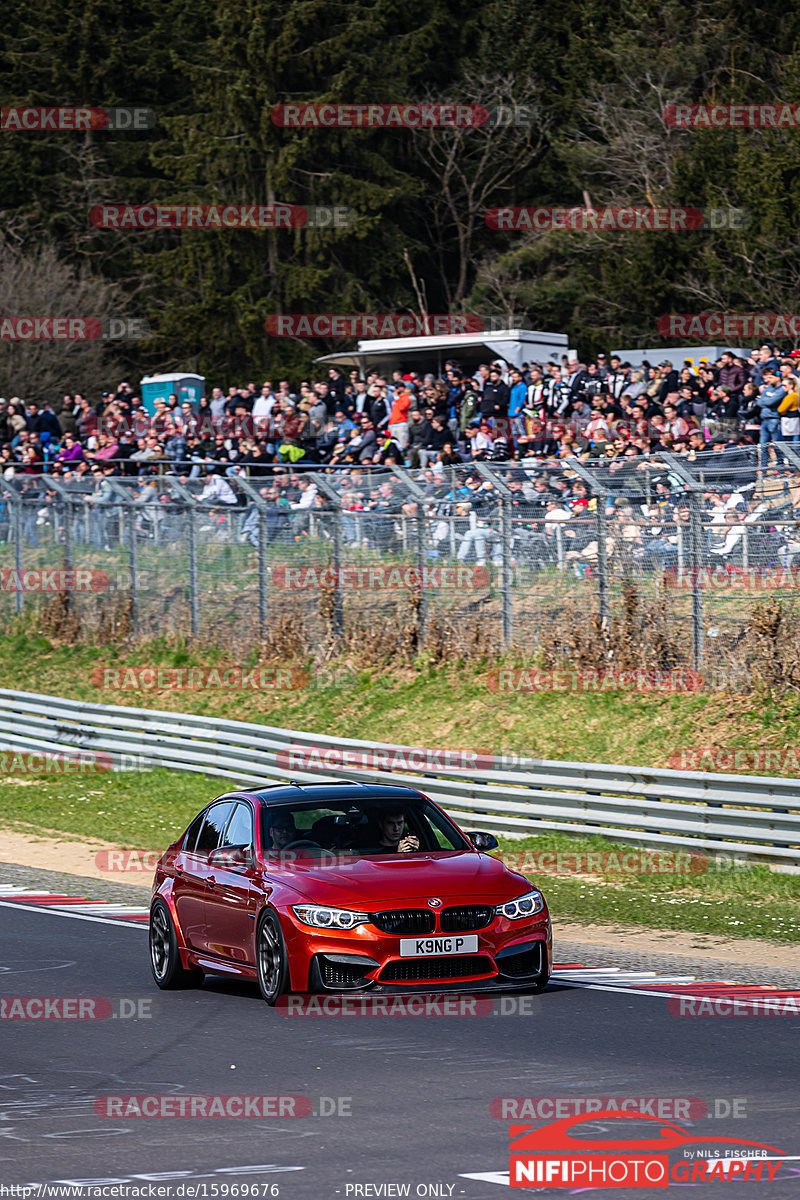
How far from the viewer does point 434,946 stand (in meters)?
10.5

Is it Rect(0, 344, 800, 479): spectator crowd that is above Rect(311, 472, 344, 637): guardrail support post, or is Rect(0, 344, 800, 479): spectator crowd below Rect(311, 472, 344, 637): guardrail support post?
above

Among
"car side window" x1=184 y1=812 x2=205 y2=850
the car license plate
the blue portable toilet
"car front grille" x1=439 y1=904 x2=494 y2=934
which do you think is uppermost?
the blue portable toilet

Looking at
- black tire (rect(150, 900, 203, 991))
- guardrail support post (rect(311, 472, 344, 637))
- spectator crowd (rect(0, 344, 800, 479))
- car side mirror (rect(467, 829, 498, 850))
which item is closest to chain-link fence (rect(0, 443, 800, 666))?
guardrail support post (rect(311, 472, 344, 637))

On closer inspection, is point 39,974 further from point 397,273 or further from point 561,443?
point 397,273

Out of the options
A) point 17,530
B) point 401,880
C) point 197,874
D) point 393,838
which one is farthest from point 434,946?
point 17,530

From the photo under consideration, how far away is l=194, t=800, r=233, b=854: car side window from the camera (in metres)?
12.4

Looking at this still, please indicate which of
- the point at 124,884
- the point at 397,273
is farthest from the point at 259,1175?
the point at 397,273

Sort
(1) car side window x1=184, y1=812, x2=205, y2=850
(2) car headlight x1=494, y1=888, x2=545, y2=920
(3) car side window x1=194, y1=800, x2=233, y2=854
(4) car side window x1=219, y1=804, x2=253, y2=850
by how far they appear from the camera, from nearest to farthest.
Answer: (2) car headlight x1=494, y1=888, x2=545, y2=920 → (4) car side window x1=219, y1=804, x2=253, y2=850 → (3) car side window x1=194, y1=800, x2=233, y2=854 → (1) car side window x1=184, y1=812, x2=205, y2=850

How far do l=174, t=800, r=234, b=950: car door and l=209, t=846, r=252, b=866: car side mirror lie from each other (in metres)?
0.16

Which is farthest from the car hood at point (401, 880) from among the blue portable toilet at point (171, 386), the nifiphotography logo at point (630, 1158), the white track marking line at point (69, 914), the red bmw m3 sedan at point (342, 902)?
the blue portable toilet at point (171, 386)

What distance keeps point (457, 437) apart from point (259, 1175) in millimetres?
22368

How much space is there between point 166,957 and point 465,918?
2.64 m

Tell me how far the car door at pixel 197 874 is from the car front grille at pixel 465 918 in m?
2.03

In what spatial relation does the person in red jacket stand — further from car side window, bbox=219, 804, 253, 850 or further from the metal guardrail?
car side window, bbox=219, 804, 253, 850
